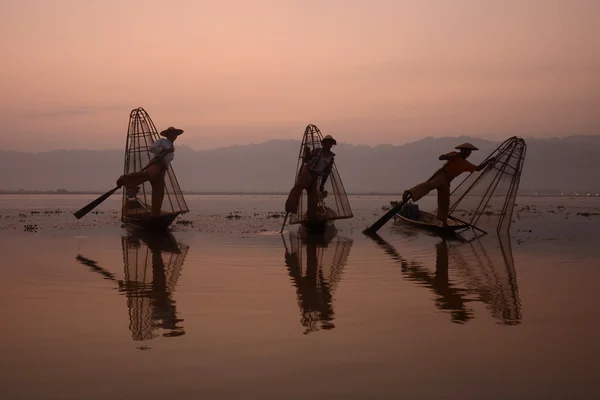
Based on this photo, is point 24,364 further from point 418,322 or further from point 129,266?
point 129,266

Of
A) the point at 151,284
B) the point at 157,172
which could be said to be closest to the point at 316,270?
the point at 151,284

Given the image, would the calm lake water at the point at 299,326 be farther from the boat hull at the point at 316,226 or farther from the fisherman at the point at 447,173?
the boat hull at the point at 316,226

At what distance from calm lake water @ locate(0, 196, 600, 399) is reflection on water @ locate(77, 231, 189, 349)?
0.05 meters

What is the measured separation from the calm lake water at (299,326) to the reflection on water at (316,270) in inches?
3.1

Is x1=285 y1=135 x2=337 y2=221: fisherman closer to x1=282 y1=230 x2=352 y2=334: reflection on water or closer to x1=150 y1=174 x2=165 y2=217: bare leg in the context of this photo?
x1=282 y1=230 x2=352 y2=334: reflection on water

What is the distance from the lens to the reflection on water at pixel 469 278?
1053cm

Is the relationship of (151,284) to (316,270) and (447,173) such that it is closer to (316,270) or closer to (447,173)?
(316,270)

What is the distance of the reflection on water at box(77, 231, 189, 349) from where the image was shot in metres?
9.23

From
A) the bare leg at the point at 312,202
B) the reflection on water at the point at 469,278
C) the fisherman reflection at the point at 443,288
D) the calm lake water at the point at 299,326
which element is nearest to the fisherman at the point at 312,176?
the bare leg at the point at 312,202

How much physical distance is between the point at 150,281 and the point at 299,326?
5.92 meters

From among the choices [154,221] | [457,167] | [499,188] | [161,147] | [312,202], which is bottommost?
[154,221]

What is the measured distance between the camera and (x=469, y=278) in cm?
1445

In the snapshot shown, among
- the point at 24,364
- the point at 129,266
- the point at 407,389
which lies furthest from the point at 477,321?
the point at 129,266

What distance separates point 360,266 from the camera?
16547mm
